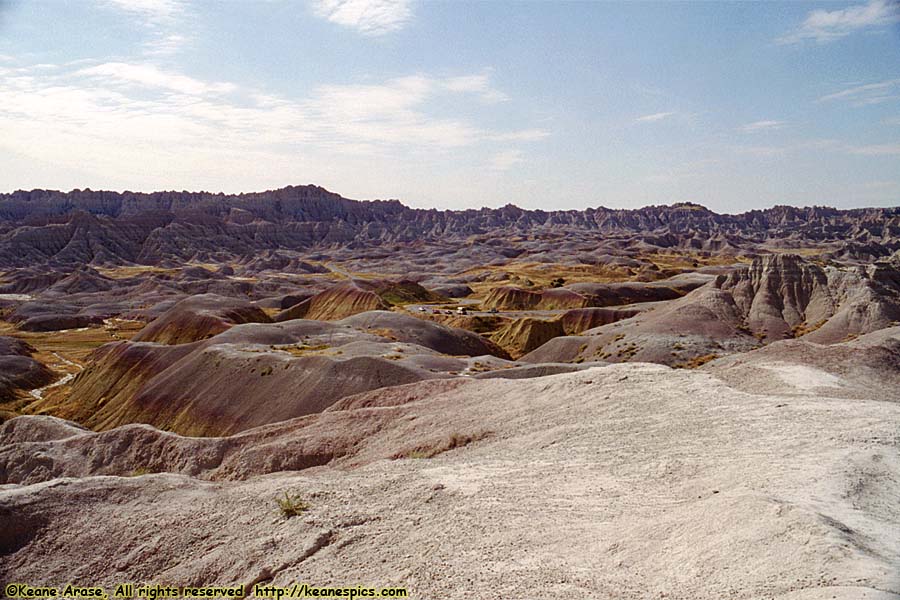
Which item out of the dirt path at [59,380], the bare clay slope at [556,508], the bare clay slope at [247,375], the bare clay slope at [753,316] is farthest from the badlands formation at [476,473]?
the dirt path at [59,380]

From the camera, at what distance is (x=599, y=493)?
12562 millimetres

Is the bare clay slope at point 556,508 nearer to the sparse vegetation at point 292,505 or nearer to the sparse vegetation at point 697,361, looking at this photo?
the sparse vegetation at point 292,505

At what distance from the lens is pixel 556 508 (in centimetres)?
1188

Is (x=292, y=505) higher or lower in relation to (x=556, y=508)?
lower

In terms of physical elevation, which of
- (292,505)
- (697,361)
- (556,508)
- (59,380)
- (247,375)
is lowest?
(59,380)

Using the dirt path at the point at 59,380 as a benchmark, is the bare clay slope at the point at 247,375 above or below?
above

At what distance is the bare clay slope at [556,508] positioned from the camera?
29.0 feet

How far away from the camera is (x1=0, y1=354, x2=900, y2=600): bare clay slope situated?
8.85 metres

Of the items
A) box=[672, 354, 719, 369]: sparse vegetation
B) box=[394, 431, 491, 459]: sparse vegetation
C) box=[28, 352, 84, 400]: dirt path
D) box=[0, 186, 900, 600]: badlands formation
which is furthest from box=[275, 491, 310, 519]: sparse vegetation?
box=[28, 352, 84, 400]: dirt path

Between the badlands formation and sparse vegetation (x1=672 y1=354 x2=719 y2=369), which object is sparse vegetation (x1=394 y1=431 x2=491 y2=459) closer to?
the badlands formation

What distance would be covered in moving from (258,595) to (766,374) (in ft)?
56.3

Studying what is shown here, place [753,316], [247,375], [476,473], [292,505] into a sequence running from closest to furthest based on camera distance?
[292,505] < [476,473] < [247,375] < [753,316]

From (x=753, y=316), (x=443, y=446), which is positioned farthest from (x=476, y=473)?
(x=753, y=316)

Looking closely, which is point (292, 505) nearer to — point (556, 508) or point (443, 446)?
point (556, 508)
